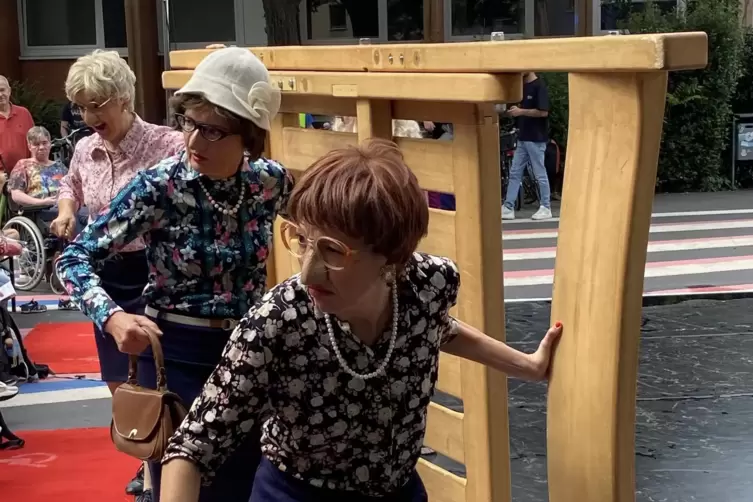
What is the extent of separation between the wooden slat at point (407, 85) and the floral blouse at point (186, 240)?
467 mm

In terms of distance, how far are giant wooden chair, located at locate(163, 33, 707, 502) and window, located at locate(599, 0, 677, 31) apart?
17.3 metres

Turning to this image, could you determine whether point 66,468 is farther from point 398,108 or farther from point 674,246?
point 674,246

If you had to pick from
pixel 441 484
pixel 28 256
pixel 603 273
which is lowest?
pixel 28 256

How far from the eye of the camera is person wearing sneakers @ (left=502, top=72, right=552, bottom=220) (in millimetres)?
14203

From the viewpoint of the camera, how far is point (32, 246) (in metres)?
10.7

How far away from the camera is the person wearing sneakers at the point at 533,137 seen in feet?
46.6

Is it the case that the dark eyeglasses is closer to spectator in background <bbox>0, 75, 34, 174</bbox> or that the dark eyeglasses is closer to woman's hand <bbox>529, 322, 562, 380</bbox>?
woman's hand <bbox>529, 322, 562, 380</bbox>

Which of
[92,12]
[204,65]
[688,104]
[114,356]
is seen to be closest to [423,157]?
[204,65]

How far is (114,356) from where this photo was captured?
15.1 ft

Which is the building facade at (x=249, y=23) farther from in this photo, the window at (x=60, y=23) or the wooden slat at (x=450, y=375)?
the wooden slat at (x=450, y=375)

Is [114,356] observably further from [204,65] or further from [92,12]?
[92,12]

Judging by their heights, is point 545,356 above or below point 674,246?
above

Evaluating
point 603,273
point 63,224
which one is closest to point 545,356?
point 603,273

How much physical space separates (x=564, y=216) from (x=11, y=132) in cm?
942
